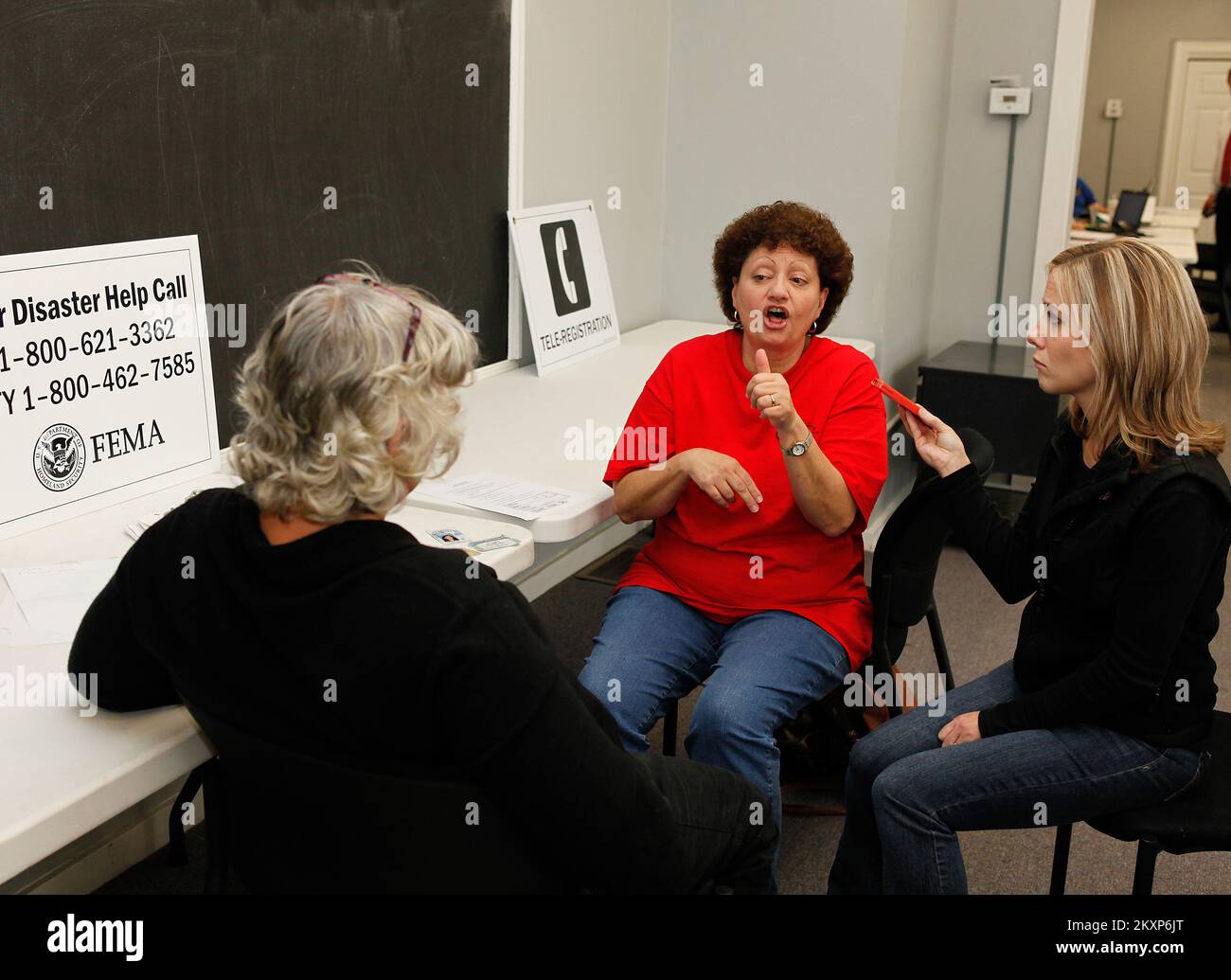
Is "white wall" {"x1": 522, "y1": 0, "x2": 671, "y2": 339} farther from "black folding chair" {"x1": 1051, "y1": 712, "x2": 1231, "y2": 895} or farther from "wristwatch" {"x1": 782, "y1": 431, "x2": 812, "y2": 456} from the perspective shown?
"black folding chair" {"x1": 1051, "y1": 712, "x2": 1231, "y2": 895}

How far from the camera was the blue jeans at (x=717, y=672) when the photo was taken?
1873 mm

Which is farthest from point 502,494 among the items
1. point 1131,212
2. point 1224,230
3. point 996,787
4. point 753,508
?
point 1131,212

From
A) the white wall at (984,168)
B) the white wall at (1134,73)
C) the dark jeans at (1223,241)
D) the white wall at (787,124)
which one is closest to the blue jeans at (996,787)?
the white wall at (787,124)

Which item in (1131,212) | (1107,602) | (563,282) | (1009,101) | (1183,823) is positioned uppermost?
(1009,101)

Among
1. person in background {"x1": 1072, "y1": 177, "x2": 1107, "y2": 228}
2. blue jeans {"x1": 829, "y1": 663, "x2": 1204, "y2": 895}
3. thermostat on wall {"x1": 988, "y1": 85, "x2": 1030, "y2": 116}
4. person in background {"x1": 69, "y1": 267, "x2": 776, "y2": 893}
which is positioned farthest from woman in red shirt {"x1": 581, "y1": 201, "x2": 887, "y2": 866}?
person in background {"x1": 1072, "y1": 177, "x2": 1107, "y2": 228}

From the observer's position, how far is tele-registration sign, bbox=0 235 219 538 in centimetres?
178

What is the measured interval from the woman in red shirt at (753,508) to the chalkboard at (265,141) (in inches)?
30.3

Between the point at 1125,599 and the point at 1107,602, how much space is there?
43mm

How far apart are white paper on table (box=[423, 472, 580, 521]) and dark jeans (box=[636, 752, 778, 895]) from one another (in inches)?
25.3

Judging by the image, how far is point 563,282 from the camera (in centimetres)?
320

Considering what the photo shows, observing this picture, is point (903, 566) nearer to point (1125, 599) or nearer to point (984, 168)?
point (1125, 599)

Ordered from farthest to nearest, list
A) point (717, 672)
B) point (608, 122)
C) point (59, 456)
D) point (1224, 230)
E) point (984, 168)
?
point (1224, 230) < point (984, 168) < point (608, 122) < point (717, 672) < point (59, 456)

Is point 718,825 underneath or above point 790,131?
underneath
